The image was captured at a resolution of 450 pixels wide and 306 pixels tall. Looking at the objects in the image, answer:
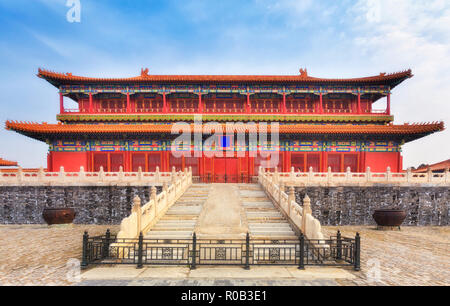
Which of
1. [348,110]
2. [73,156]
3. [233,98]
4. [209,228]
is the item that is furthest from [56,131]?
[348,110]

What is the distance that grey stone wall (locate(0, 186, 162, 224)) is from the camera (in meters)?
16.5

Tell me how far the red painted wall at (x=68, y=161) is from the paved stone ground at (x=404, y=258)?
800 inches

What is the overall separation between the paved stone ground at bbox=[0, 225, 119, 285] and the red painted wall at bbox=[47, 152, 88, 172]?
7.85 meters

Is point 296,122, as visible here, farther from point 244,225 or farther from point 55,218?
point 55,218

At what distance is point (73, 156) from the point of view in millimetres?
21562

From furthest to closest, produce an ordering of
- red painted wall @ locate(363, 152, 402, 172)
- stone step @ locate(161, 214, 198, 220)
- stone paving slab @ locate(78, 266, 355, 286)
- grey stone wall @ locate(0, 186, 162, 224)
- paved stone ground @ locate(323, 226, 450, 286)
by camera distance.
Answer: red painted wall @ locate(363, 152, 402, 172) < grey stone wall @ locate(0, 186, 162, 224) < stone step @ locate(161, 214, 198, 220) < paved stone ground @ locate(323, 226, 450, 286) < stone paving slab @ locate(78, 266, 355, 286)

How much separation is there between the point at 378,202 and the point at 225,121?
43.8 ft

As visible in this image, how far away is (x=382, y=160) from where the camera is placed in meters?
21.7

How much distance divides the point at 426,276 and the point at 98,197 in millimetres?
16837

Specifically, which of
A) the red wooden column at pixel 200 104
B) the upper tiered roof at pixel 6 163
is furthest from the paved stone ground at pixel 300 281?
the upper tiered roof at pixel 6 163

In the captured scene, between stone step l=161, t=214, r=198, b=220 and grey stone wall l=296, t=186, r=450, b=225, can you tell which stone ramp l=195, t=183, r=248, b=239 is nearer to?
stone step l=161, t=214, r=198, b=220

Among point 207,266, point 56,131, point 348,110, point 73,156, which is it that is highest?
point 348,110

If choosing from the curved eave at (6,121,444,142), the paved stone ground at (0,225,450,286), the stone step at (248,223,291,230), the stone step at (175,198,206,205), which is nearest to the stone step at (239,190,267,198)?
the stone step at (175,198,206,205)

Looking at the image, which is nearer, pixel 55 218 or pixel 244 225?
pixel 244 225
